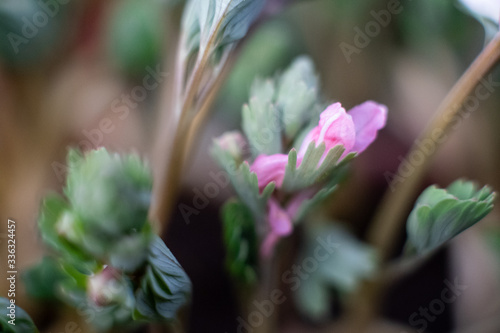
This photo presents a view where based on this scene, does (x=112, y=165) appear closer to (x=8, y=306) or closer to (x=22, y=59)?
(x=8, y=306)

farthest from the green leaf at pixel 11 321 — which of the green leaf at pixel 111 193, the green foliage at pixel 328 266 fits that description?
the green foliage at pixel 328 266

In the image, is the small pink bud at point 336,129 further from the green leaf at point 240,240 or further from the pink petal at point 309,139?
the green leaf at point 240,240

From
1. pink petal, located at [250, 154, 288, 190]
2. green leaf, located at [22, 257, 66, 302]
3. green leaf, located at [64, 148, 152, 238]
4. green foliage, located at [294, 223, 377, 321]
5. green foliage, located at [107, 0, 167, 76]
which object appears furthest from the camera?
green foliage, located at [107, 0, 167, 76]

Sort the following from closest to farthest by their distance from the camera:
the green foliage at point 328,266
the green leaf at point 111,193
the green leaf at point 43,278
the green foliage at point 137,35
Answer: the green leaf at point 111,193 < the green leaf at point 43,278 < the green foliage at point 328,266 < the green foliage at point 137,35

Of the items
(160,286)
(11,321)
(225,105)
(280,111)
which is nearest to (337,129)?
(280,111)

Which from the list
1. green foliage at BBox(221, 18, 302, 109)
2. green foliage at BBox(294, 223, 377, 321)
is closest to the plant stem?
green foliage at BBox(294, 223, 377, 321)

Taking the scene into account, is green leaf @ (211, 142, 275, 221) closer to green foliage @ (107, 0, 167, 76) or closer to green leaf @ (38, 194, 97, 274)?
green leaf @ (38, 194, 97, 274)
